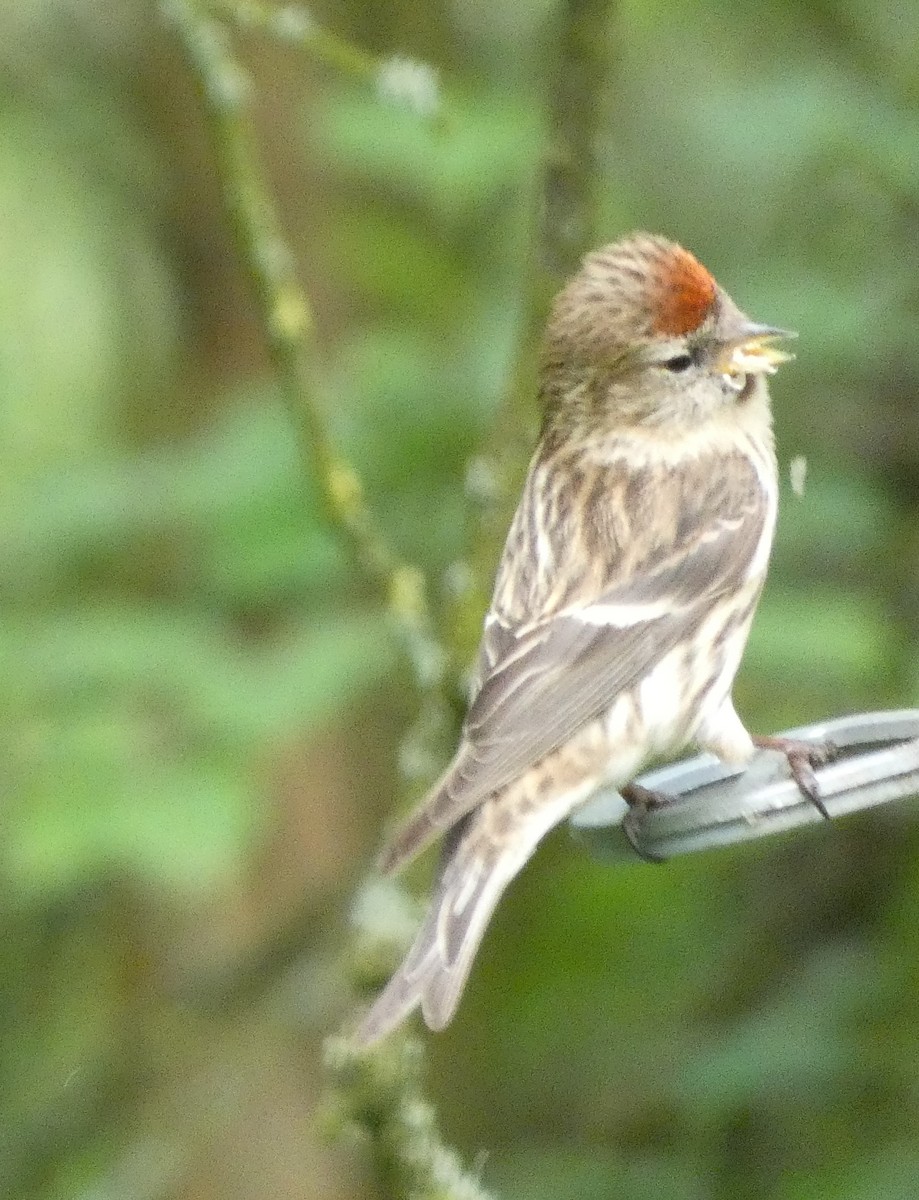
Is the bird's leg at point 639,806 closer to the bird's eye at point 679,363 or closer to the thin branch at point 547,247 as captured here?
the thin branch at point 547,247

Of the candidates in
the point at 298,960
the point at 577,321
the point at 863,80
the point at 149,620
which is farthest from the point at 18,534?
the point at 863,80

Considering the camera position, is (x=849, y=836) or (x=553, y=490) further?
(x=849, y=836)

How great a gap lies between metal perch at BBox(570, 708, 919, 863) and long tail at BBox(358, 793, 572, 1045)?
0.36 feet

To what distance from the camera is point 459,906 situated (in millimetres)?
3105

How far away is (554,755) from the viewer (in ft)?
11.7

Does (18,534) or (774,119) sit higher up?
(774,119)

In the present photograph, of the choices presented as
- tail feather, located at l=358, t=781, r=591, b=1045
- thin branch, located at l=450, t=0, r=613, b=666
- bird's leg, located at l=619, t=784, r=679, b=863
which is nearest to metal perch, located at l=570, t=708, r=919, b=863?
bird's leg, located at l=619, t=784, r=679, b=863

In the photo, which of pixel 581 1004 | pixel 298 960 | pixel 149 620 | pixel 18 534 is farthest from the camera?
pixel 581 1004

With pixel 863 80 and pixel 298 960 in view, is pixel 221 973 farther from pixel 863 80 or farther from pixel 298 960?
pixel 863 80

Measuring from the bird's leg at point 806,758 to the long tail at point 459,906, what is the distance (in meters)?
0.40

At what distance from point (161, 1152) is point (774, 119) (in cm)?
269

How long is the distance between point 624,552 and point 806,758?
0.95 meters

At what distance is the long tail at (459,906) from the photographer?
110 inches

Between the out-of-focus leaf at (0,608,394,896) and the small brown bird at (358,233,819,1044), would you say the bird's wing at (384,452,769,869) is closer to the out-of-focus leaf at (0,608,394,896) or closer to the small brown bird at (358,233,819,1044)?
the small brown bird at (358,233,819,1044)
